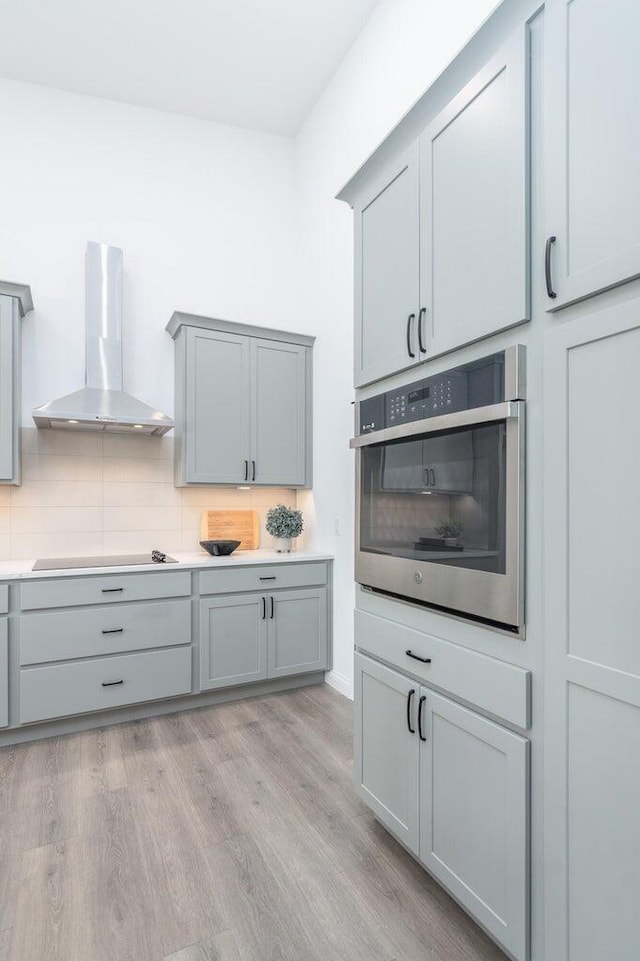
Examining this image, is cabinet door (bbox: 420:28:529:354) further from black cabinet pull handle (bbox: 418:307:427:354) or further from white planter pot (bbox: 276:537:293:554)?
white planter pot (bbox: 276:537:293:554)

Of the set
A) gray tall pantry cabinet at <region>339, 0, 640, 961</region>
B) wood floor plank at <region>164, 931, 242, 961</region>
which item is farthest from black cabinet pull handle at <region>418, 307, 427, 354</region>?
wood floor plank at <region>164, 931, 242, 961</region>

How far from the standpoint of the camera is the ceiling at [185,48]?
3105 mm

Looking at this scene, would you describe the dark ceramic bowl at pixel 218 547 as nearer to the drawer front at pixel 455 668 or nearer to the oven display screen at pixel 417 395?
the drawer front at pixel 455 668

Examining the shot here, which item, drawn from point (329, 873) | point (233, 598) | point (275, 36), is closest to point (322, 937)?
point (329, 873)

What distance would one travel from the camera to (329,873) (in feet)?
5.76

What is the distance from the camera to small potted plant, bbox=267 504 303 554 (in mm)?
3605

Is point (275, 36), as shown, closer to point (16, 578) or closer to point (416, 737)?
point (16, 578)

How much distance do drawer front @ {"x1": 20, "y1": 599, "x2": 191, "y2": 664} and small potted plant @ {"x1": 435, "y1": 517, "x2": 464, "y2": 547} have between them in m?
Answer: 2.02

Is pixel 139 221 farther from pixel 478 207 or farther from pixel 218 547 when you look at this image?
pixel 478 207

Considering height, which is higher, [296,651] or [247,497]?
[247,497]

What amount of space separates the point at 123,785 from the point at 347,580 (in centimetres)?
165

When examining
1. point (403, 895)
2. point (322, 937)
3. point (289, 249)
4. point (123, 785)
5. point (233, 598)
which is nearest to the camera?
point (322, 937)

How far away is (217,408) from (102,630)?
152 cm

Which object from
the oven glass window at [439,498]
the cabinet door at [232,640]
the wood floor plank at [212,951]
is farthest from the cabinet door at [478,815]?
the cabinet door at [232,640]
